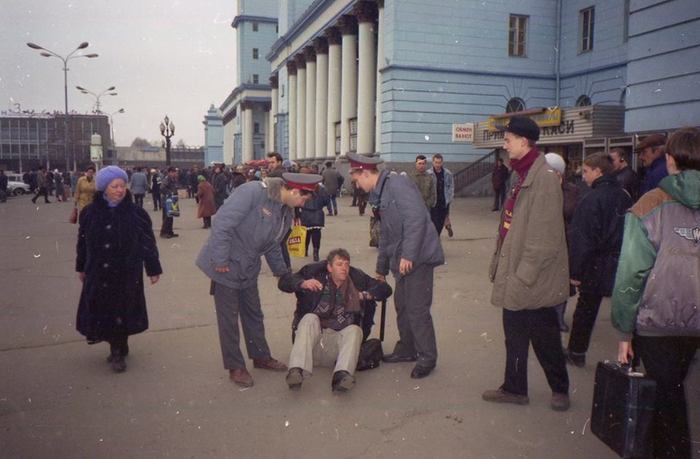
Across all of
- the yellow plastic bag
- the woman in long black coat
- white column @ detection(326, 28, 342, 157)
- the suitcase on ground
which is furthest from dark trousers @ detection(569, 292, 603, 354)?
white column @ detection(326, 28, 342, 157)

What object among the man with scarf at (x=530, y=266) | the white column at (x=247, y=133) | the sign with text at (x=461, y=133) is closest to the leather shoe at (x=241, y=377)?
the man with scarf at (x=530, y=266)

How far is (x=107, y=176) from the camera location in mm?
5141

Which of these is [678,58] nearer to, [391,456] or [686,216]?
[686,216]

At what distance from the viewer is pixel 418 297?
16.5 feet

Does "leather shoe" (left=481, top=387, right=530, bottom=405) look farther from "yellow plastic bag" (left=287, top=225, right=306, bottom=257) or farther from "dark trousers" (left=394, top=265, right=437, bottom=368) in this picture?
"yellow plastic bag" (left=287, top=225, right=306, bottom=257)

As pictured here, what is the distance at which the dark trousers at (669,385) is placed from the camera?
2941 millimetres

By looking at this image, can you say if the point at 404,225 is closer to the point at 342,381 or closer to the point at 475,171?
the point at 342,381

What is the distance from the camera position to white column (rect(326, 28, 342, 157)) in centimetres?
3441

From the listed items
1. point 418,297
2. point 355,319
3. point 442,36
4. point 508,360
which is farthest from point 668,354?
point 442,36

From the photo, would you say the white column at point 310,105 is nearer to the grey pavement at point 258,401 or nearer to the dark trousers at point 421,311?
the grey pavement at point 258,401

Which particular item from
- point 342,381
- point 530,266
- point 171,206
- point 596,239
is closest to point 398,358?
point 342,381

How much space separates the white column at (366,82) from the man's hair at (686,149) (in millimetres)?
26631

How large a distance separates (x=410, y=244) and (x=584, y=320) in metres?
1.72

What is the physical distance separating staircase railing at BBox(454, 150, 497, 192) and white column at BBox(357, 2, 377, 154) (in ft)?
16.8
